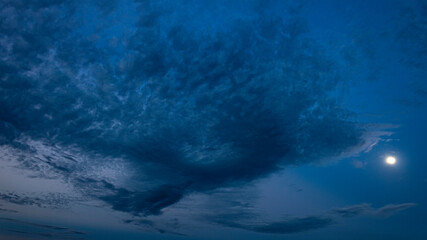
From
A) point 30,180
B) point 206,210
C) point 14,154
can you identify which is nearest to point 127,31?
point 14,154

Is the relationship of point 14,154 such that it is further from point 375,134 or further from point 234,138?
point 375,134

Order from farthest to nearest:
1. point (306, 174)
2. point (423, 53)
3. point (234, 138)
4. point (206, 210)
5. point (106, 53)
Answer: point (206, 210) < point (306, 174) < point (234, 138) < point (423, 53) < point (106, 53)

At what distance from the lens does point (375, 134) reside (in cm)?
1122

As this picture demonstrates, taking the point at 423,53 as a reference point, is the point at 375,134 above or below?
below

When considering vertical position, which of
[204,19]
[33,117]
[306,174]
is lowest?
[306,174]

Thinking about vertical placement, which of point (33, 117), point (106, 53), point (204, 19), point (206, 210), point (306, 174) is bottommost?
point (206, 210)

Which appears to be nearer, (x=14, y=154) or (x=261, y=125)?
(x=261, y=125)

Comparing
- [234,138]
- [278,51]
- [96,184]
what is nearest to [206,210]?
[96,184]

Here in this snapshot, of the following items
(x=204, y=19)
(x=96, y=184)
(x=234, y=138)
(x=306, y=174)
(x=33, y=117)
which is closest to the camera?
(x=204, y=19)

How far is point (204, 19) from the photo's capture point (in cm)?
651

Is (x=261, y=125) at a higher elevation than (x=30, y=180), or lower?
higher

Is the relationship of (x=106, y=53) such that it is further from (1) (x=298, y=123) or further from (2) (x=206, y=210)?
(2) (x=206, y=210)

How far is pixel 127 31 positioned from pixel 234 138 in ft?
25.6

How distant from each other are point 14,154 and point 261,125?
50.0 ft
